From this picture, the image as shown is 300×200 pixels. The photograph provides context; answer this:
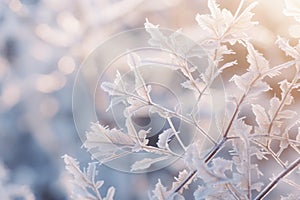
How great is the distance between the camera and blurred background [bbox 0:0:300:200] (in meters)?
2.30

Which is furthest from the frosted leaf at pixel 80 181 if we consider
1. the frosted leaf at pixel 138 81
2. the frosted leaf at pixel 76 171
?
the frosted leaf at pixel 138 81

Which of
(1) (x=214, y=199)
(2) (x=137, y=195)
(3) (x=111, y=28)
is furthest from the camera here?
(2) (x=137, y=195)

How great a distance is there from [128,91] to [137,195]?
184cm

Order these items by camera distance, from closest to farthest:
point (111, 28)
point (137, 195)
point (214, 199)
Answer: point (214, 199), point (111, 28), point (137, 195)

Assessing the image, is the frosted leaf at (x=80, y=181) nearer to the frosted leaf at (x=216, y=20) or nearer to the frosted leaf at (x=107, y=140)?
the frosted leaf at (x=107, y=140)

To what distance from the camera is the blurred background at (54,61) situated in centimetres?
230

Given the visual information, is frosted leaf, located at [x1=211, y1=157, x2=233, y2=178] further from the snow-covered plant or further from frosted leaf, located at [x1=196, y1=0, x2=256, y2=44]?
frosted leaf, located at [x1=196, y1=0, x2=256, y2=44]

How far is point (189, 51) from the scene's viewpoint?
0.65m

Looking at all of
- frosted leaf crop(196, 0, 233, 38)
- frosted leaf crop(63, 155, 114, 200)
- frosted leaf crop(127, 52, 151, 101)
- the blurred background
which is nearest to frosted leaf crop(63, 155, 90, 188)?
frosted leaf crop(63, 155, 114, 200)

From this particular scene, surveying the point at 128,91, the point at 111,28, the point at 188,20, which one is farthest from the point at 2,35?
the point at 128,91

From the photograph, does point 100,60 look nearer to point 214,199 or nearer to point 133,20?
point 133,20

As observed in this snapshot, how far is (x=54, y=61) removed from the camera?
247 cm

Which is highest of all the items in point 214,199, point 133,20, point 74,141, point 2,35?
point 2,35

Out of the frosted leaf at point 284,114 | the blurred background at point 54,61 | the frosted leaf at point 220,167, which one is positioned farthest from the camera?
the blurred background at point 54,61
